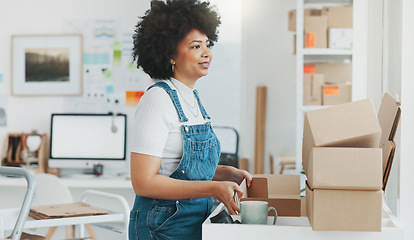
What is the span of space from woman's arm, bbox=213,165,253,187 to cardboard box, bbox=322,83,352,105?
205 centimetres

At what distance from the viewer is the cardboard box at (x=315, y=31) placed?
364 cm

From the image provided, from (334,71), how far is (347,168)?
2.67 m

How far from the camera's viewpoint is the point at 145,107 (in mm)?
1497

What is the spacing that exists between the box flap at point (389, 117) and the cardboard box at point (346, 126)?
0.45 ft

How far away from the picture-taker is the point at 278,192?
6.07 feet

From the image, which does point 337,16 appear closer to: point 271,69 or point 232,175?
point 271,69

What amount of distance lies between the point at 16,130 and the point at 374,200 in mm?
4015

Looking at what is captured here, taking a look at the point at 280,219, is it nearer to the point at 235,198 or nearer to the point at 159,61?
the point at 235,198

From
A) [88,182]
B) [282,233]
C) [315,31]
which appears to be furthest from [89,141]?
[282,233]

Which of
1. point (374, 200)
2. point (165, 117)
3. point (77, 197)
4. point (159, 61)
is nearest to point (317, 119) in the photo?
point (374, 200)

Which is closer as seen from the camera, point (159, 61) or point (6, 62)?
point (159, 61)

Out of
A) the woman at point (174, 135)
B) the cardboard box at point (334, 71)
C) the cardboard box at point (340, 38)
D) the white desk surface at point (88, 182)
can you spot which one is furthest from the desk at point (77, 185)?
the woman at point (174, 135)

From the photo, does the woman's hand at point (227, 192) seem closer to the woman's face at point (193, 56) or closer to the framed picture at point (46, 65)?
the woman's face at point (193, 56)

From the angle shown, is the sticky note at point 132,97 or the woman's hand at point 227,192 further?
the sticky note at point 132,97
